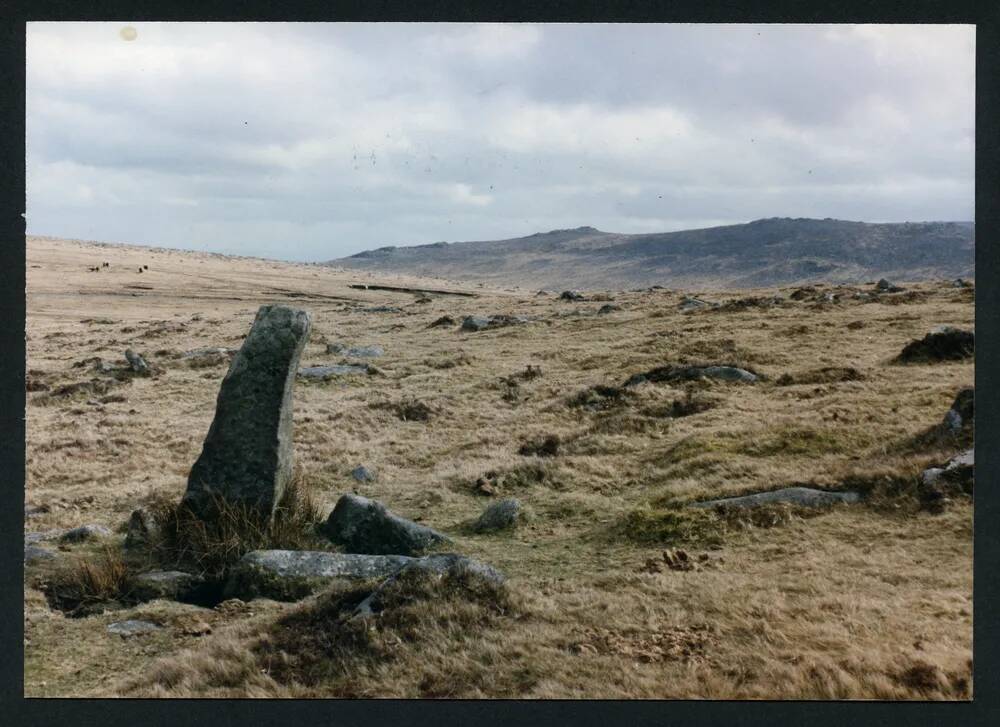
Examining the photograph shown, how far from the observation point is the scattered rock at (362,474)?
14.3 metres

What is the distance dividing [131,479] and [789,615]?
12058 mm

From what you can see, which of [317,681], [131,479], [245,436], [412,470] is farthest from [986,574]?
[131,479]

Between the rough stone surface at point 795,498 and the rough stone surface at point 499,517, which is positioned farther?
the rough stone surface at point 499,517

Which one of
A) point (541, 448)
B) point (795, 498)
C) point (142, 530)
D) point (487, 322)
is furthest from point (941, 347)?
point (487, 322)

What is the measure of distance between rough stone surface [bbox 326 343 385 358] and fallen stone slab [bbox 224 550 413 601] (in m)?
20.3

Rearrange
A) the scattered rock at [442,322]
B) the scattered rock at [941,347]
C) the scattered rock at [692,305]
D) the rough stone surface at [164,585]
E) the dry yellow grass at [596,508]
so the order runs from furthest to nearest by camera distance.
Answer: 1. the scattered rock at [442,322]
2. the scattered rock at [692,305]
3. the scattered rock at [941,347]
4. the rough stone surface at [164,585]
5. the dry yellow grass at [596,508]

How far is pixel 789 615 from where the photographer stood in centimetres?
727

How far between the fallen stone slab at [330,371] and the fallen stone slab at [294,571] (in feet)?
51.5

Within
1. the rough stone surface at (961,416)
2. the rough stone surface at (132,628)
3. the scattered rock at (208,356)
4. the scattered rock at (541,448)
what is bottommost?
the rough stone surface at (132,628)

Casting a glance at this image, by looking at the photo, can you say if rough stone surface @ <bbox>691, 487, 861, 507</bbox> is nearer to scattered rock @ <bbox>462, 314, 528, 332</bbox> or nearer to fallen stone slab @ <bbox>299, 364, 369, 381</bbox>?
fallen stone slab @ <bbox>299, 364, 369, 381</bbox>

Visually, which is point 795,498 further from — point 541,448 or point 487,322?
point 487,322

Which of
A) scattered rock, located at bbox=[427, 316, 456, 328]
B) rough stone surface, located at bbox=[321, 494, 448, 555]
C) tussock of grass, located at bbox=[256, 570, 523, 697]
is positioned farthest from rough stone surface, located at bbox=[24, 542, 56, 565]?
scattered rock, located at bbox=[427, 316, 456, 328]

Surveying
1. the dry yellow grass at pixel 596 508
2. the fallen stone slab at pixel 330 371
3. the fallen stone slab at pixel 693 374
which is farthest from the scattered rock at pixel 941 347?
the fallen stone slab at pixel 330 371

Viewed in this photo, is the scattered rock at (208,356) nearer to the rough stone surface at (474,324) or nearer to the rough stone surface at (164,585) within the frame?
the rough stone surface at (474,324)
